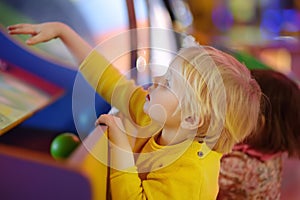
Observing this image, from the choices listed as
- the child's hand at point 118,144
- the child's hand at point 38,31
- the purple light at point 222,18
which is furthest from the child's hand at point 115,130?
the purple light at point 222,18

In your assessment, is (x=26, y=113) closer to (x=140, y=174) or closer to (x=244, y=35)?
(x=140, y=174)

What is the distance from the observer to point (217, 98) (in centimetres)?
49

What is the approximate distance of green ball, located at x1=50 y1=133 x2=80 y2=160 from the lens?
17.5 inches

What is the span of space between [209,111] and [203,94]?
2 centimetres

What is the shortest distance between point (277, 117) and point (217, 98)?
0.41 feet

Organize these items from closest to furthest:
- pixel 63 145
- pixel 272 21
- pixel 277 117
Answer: pixel 63 145, pixel 277 117, pixel 272 21

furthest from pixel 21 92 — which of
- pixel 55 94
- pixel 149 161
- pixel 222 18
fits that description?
pixel 222 18

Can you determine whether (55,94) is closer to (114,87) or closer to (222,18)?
(114,87)

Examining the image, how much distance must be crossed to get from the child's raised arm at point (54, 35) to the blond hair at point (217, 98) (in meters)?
0.11

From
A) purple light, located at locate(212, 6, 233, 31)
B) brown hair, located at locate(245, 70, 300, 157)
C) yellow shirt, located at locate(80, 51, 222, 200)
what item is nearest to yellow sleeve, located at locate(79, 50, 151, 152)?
yellow shirt, located at locate(80, 51, 222, 200)

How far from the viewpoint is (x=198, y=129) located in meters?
0.49

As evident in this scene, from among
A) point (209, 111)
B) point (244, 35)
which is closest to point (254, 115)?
point (209, 111)

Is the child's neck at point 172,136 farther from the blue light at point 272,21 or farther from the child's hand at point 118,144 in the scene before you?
the blue light at point 272,21

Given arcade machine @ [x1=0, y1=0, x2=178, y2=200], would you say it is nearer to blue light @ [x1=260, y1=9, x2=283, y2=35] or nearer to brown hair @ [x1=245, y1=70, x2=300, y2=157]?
brown hair @ [x1=245, y1=70, x2=300, y2=157]
